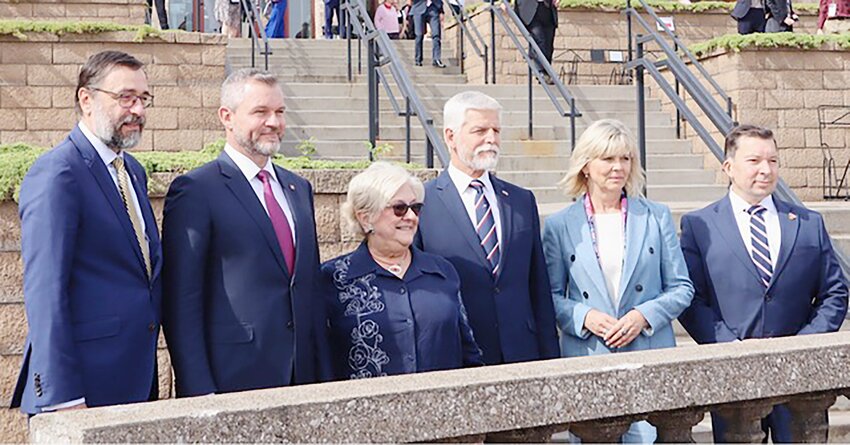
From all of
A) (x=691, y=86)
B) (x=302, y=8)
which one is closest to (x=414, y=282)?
(x=691, y=86)

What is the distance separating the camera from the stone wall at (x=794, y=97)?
12.1 m

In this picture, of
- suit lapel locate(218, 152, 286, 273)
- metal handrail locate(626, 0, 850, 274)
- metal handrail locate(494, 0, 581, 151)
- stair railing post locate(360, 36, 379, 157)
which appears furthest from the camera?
metal handrail locate(494, 0, 581, 151)

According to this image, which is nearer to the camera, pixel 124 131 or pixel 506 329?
pixel 124 131

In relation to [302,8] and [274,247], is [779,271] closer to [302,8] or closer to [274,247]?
[274,247]

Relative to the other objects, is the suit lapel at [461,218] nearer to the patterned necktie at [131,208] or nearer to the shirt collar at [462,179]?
the shirt collar at [462,179]

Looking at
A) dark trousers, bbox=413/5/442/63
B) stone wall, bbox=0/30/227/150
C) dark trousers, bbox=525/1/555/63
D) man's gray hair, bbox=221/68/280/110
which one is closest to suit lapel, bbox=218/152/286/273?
man's gray hair, bbox=221/68/280/110

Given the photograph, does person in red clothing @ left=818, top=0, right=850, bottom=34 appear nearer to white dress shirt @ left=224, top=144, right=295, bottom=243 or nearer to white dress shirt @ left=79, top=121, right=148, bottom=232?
white dress shirt @ left=224, top=144, right=295, bottom=243

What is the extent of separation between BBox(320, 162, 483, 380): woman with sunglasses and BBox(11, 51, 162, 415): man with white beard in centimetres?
67

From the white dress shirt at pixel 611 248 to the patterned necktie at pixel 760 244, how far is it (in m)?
0.59

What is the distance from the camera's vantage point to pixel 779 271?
4523mm

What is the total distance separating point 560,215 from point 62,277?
208 centimetres

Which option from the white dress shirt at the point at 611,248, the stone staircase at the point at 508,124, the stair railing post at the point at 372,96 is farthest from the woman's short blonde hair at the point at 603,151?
the stone staircase at the point at 508,124

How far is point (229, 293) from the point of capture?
3773mm

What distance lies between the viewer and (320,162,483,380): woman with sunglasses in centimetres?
386
